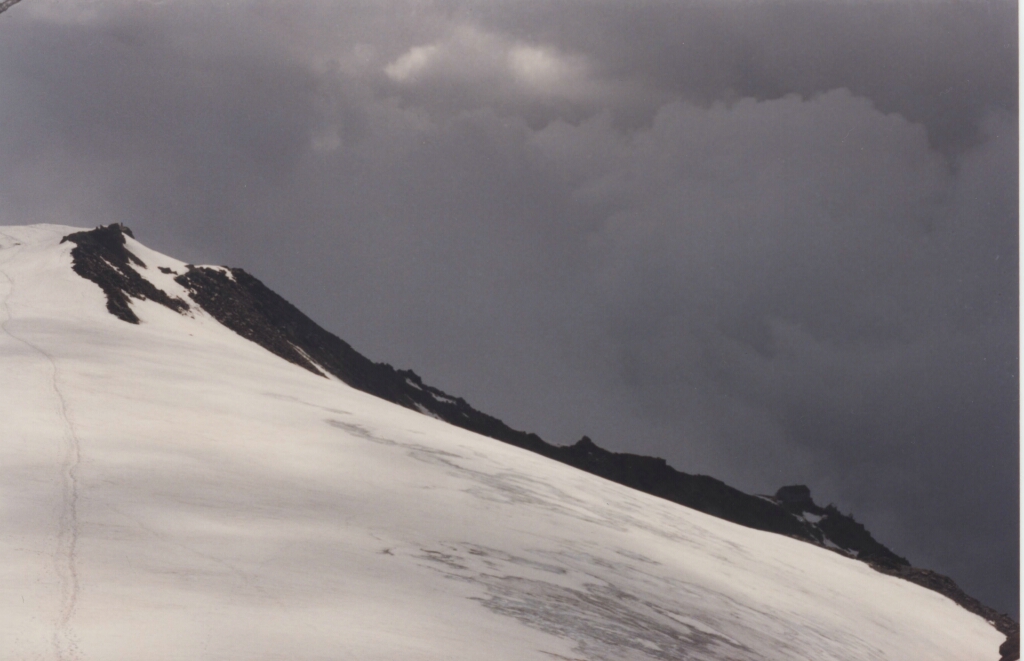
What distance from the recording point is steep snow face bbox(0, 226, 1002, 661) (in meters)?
6.97

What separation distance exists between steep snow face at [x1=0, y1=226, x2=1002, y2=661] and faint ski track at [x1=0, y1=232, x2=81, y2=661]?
27 mm

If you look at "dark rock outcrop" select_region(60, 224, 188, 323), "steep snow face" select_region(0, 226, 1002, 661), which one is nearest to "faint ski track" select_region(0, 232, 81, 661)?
"steep snow face" select_region(0, 226, 1002, 661)

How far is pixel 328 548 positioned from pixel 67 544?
8.35 ft

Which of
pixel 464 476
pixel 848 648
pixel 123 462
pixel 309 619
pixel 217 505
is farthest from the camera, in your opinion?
pixel 464 476

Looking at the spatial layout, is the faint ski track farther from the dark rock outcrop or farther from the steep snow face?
the dark rock outcrop

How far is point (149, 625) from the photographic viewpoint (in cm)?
652

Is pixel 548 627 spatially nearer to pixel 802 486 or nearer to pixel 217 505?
pixel 217 505

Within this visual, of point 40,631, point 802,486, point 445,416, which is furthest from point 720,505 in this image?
point 40,631

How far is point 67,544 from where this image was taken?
7.98 meters

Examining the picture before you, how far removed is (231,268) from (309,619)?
56358mm

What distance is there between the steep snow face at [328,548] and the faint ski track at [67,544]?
27 mm

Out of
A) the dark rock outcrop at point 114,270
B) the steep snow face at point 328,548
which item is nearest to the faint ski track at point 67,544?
the steep snow face at point 328,548

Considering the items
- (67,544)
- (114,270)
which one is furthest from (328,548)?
(114,270)

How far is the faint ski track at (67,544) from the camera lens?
20.0 ft
